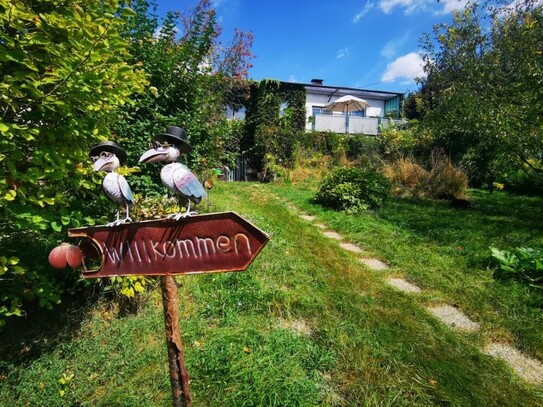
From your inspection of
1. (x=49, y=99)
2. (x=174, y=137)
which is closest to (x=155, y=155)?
(x=174, y=137)

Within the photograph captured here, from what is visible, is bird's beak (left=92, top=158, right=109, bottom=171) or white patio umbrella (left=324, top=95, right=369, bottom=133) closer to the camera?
bird's beak (left=92, top=158, right=109, bottom=171)

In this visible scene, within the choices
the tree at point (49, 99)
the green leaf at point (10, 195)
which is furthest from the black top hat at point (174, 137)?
the green leaf at point (10, 195)

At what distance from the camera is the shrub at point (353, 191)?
7.61 meters

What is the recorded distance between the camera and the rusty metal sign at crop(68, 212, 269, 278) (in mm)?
1295

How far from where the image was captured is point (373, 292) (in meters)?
3.70

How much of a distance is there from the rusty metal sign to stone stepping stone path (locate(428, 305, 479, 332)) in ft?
9.12

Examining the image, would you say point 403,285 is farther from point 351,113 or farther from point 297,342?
point 351,113

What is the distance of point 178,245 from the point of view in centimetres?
138

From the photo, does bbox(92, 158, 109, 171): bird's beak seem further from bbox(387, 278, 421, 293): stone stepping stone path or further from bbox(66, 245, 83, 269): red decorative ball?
bbox(387, 278, 421, 293): stone stepping stone path

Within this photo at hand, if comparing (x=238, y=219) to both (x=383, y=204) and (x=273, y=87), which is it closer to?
(x=383, y=204)

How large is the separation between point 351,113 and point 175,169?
958 inches

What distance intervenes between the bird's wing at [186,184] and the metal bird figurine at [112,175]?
349mm

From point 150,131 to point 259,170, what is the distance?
9.56 m

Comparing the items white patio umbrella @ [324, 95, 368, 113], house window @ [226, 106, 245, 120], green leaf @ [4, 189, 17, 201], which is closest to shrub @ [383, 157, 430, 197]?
white patio umbrella @ [324, 95, 368, 113]
